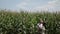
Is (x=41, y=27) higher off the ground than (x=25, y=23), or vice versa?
(x=25, y=23)

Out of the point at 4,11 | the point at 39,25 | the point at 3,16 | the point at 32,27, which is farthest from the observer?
the point at 4,11

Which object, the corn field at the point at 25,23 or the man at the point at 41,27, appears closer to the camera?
the man at the point at 41,27

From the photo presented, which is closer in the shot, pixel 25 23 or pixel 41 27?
pixel 41 27

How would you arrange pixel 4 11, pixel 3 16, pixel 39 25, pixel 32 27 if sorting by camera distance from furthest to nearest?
pixel 4 11 → pixel 3 16 → pixel 32 27 → pixel 39 25

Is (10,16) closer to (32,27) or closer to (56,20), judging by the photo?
(32,27)

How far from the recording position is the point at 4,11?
11914mm

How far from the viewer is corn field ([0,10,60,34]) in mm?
9969

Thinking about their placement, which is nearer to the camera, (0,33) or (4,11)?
(0,33)

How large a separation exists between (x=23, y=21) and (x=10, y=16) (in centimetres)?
115

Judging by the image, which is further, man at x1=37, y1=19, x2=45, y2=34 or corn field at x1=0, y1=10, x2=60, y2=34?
corn field at x1=0, y1=10, x2=60, y2=34

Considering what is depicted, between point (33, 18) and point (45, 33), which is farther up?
point (33, 18)

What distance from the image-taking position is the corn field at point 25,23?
9.97 metres

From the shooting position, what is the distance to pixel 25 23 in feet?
33.5

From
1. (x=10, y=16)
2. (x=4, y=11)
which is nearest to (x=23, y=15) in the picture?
(x=10, y=16)
